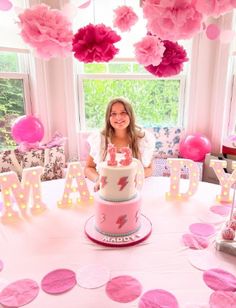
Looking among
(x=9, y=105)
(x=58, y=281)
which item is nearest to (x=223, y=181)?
(x=58, y=281)

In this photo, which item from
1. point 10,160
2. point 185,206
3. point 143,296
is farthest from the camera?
point 10,160

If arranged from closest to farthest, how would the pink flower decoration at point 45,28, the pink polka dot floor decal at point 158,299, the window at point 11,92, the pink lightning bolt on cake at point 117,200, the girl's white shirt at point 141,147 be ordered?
the pink polka dot floor decal at point 158,299 < the pink flower decoration at point 45,28 < the pink lightning bolt on cake at point 117,200 < the girl's white shirt at point 141,147 < the window at point 11,92

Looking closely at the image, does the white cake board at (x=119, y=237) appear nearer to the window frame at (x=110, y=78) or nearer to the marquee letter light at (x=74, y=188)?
the marquee letter light at (x=74, y=188)

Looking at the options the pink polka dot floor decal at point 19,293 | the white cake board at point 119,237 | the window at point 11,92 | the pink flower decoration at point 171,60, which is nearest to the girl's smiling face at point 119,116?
the pink flower decoration at point 171,60

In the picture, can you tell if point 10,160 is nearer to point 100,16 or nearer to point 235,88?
point 100,16

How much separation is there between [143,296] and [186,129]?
2156 mm

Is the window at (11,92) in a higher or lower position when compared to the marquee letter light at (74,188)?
higher

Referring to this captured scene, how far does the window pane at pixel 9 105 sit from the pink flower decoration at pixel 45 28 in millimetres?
1574

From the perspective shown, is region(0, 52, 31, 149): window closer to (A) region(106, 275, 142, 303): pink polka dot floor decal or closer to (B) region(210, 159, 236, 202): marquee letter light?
(B) region(210, 159, 236, 202): marquee letter light

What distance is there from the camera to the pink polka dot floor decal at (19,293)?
31.6 inches

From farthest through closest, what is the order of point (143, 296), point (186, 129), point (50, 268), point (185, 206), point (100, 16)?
point (186, 129), point (100, 16), point (185, 206), point (50, 268), point (143, 296)

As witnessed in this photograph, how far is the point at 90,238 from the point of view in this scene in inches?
43.8

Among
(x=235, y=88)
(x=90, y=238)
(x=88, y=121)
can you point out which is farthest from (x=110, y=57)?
(x=235, y=88)

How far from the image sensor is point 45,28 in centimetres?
99
